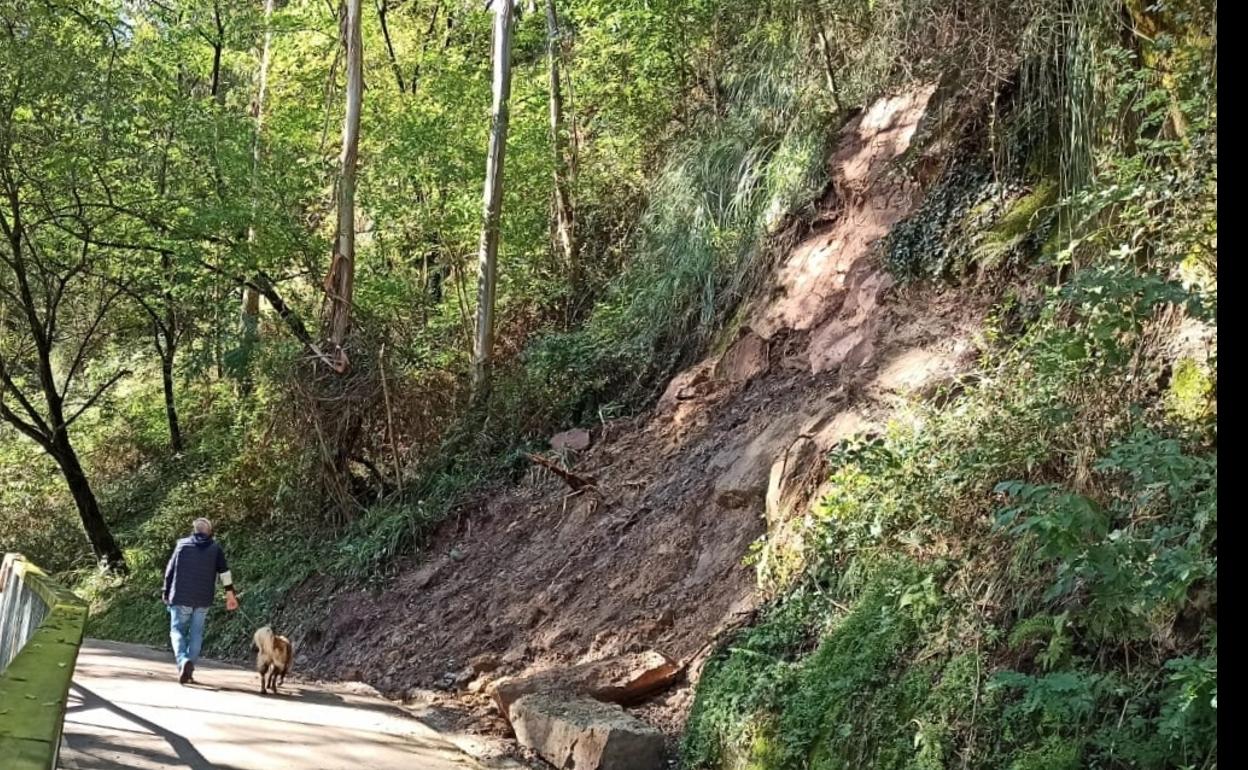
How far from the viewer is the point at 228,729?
8.54 meters

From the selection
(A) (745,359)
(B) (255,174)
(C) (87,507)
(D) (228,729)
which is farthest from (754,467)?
(C) (87,507)

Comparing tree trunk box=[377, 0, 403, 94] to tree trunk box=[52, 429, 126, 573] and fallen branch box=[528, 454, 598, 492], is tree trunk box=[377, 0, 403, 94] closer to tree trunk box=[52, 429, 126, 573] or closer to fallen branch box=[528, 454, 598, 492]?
tree trunk box=[52, 429, 126, 573]

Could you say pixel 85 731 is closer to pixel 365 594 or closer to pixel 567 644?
pixel 567 644

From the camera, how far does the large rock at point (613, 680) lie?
925 cm

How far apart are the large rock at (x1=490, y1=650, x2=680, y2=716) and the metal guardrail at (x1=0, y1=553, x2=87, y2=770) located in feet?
14.2

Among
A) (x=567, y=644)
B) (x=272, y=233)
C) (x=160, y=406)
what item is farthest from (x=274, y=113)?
(x=567, y=644)

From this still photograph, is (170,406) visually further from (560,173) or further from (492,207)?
(492,207)

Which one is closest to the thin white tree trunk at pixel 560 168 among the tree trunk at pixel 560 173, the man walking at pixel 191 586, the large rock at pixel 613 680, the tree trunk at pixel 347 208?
the tree trunk at pixel 560 173

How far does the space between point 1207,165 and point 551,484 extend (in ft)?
33.3

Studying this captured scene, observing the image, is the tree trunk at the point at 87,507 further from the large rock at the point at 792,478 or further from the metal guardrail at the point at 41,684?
the large rock at the point at 792,478

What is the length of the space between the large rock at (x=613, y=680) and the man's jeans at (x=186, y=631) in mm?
3707

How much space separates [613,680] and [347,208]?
1197 cm

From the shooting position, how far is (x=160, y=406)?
26828 millimetres

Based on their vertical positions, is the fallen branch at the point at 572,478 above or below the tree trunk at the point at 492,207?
below
